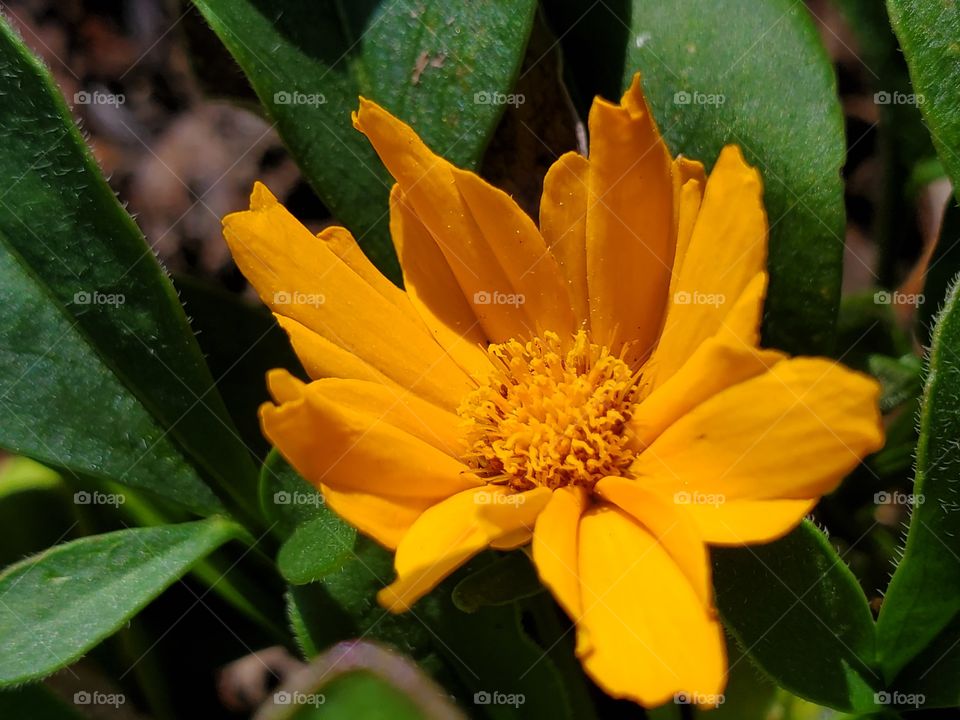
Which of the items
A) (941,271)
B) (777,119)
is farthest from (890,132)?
(777,119)

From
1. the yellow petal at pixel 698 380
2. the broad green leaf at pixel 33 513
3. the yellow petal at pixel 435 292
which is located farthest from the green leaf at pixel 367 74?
the broad green leaf at pixel 33 513

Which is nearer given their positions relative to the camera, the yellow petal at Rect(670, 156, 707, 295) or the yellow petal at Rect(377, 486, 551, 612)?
the yellow petal at Rect(377, 486, 551, 612)

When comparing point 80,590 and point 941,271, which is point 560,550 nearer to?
point 80,590

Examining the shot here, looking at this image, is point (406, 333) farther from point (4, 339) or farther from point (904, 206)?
point (904, 206)

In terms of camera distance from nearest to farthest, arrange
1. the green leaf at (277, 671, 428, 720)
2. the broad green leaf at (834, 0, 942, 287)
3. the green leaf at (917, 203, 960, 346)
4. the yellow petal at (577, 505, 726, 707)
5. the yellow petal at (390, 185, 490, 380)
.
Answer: the green leaf at (277, 671, 428, 720) < the yellow petal at (577, 505, 726, 707) < the yellow petal at (390, 185, 490, 380) < the green leaf at (917, 203, 960, 346) < the broad green leaf at (834, 0, 942, 287)

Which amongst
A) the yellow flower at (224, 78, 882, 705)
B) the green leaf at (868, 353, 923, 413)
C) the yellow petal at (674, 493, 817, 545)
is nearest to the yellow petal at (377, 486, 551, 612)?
the yellow flower at (224, 78, 882, 705)

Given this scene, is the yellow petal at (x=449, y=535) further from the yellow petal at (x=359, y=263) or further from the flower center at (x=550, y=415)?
the yellow petal at (x=359, y=263)

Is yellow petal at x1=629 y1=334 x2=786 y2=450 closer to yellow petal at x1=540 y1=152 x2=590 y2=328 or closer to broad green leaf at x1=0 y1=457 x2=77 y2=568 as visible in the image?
yellow petal at x1=540 y1=152 x2=590 y2=328
